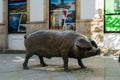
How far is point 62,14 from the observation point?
18.5m

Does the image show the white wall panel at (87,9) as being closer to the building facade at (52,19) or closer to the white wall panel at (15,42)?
the building facade at (52,19)

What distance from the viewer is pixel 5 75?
10.1 metres

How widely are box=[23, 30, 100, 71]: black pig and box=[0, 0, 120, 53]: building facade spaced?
6352 millimetres

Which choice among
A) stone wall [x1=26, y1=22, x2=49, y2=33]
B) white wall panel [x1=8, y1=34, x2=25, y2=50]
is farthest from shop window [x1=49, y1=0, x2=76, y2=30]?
white wall panel [x1=8, y1=34, x2=25, y2=50]

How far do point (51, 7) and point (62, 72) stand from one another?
8.75 meters

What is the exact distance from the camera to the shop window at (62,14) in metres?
18.3

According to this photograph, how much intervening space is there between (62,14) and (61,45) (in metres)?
8.06

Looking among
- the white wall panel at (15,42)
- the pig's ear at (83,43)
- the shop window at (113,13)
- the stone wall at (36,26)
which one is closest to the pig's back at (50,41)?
the pig's ear at (83,43)

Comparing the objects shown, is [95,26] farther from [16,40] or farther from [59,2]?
[16,40]

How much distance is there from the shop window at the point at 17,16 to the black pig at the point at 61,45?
854cm

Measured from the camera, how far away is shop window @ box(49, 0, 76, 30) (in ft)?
60.0

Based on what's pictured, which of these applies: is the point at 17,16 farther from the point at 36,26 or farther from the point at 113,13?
the point at 113,13

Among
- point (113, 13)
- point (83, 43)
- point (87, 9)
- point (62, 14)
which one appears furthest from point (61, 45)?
point (62, 14)

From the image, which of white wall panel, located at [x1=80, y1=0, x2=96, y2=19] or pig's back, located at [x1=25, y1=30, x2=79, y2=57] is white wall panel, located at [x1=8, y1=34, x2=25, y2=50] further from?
pig's back, located at [x1=25, y1=30, x2=79, y2=57]
